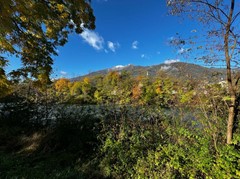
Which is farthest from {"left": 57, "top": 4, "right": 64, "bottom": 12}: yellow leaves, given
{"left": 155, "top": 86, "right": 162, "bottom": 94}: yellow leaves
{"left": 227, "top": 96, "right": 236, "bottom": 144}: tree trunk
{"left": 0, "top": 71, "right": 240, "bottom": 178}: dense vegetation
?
{"left": 227, "top": 96, "right": 236, "bottom": 144}: tree trunk

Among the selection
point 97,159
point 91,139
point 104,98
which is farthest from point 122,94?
point 97,159

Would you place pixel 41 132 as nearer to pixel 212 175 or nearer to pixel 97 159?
pixel 97 159

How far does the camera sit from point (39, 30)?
5.64 metres

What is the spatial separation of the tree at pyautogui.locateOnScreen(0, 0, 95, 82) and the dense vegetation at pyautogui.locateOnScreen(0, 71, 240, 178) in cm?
83

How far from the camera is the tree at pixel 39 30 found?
16.2 ft

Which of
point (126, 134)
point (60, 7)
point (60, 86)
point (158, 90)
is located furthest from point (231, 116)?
point (60, 86)

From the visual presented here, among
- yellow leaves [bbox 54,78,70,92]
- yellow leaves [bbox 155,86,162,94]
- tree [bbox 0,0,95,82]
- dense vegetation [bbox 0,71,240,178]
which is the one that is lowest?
dense vegetation [bbox 0,71,240,178]

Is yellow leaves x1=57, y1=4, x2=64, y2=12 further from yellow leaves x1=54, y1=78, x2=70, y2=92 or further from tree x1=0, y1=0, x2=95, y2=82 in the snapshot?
yellow leaves x1=54, y1=78, x2=70, y2=92

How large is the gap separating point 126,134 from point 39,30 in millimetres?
3720

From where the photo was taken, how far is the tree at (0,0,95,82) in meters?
4.94

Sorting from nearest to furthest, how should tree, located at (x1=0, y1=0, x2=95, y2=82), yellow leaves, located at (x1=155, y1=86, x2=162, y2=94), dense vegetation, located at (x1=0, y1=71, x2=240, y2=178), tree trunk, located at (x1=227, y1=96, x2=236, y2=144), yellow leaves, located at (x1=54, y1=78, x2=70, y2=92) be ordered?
tree trunk, located at (x1=227, y1=96, x2=236, y2=144) < dense vegetation, located at (x1=0, y1=71, x2=240, y2=178) < tree, located at (x1=0, y1=0, x2=95, y2=82) < yellow leaves, located at (x1=155, y1=86, x2=162, y2=94) < yellow leaves, located at (x1=54, y1=78, x2=70, y2=92)

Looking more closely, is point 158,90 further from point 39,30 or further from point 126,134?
point 39,30

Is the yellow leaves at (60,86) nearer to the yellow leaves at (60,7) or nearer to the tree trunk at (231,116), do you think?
the yellow leaves at (60,7)

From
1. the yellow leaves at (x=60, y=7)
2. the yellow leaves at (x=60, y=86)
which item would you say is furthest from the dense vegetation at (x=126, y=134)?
the yellow leaves at (x=60, y=7)
